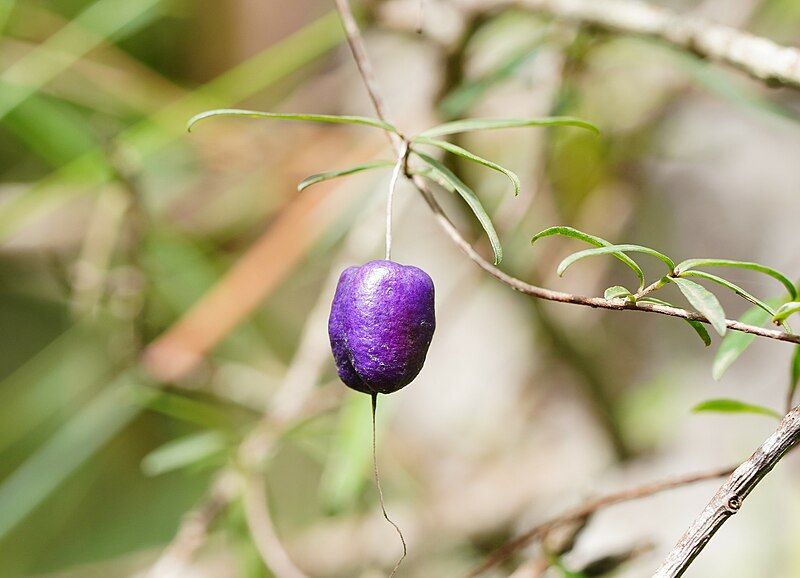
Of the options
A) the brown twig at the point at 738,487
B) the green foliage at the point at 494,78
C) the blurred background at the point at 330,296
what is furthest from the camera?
the blurred background at the point at 330,296

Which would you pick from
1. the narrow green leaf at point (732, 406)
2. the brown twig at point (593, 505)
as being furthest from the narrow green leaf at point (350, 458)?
the narrow green leaf at point (732, 406)

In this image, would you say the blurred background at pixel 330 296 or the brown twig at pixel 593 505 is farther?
the blurred background at pixel 330 296

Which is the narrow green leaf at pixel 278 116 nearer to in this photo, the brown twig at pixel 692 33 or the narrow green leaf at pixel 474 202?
the narrow green leaf at pixel 474 202

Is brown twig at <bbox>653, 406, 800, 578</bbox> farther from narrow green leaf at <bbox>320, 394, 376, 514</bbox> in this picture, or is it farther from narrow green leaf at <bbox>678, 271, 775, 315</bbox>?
narrow green leaf at <bbox>320, 394, 376, 514</bbox>

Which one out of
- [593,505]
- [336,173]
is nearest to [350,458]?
[593,505]

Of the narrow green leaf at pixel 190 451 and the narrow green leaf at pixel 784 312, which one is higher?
the narrow green leaf at pixel 190 451

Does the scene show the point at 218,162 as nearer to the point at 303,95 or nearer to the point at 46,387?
the point at 303,95

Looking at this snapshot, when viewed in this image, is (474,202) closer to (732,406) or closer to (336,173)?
(336,173)

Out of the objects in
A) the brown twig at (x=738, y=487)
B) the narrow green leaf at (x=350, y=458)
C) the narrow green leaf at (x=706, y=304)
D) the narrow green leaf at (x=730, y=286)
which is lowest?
the brown twig at (x=738, y=487)
